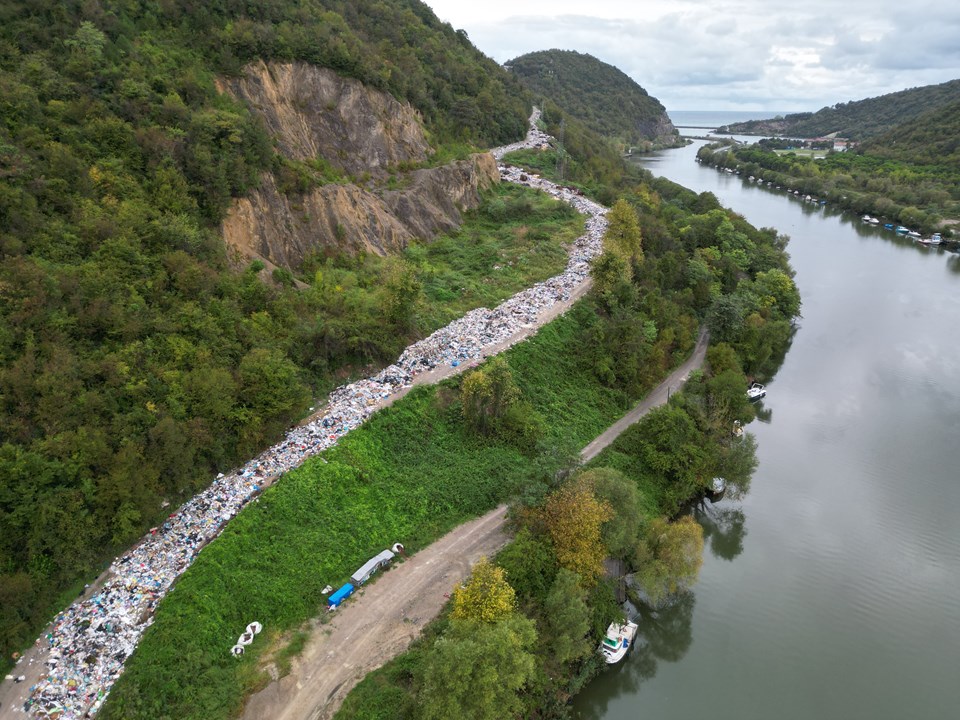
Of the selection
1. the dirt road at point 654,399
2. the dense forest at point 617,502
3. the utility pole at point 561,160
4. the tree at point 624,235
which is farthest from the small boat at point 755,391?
the utility pole at point 561,160

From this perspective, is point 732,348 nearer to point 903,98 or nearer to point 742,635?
point 742,635

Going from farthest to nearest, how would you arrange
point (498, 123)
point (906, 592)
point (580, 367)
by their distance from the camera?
point (498, 123) → point (580, 367) → point (906, 592)

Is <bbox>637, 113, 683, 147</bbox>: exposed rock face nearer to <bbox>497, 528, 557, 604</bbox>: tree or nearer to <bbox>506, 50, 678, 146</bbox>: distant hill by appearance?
<bbox>506, 50, 678, 146</bbox>: distant hill

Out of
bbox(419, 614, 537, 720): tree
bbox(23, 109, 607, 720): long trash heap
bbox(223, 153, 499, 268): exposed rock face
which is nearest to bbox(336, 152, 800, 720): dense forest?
bbox(419, 614, 537, 720): tree

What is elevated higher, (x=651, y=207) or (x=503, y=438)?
(x=651, y=207)

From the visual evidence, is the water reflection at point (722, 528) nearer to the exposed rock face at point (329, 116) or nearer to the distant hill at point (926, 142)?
the exposed rock face at point (329, 116)

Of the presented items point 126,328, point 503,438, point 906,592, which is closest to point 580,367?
point 503,438
